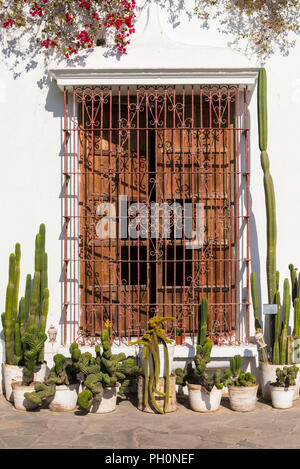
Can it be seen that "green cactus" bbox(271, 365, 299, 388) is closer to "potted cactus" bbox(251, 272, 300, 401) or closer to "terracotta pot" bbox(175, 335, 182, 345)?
"potted cactus" bbox(251, 272, 300, 401)

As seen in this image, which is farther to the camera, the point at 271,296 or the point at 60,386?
the point at 271,296

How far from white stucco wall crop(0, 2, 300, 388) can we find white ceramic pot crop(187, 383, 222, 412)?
120 cm

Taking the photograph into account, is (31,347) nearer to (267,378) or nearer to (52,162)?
(52,162)

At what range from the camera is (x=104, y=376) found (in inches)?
186

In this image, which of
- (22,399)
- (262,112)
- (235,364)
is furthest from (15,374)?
(262,112)

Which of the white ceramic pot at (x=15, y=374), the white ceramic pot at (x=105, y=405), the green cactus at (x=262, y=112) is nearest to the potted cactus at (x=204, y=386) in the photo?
the white ceramic pot at (x=105, y=405)

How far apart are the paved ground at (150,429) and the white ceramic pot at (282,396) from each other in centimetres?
6

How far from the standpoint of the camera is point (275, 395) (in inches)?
196

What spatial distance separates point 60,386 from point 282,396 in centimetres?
201

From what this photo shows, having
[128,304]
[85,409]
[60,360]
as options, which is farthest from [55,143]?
[85,409]

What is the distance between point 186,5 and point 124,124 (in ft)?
4.50

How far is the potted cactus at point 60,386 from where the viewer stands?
4.77 meters
